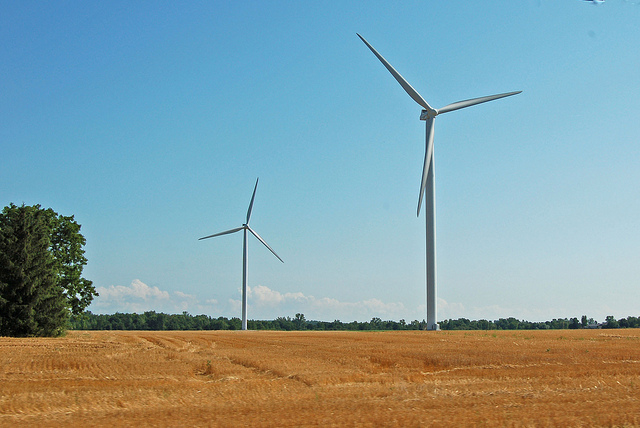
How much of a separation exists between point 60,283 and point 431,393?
65893 millimetres

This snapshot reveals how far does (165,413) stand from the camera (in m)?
17.9

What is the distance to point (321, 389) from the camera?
2398 cm

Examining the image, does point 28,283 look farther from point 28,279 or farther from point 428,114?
point 428,114

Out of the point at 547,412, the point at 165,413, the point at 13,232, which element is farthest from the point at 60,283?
the point at 547,412

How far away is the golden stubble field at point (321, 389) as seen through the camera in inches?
663

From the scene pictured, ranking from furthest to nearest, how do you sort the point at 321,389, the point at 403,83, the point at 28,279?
1. the point at 403,83
2. the point at 28,279
3. the point at 321,389

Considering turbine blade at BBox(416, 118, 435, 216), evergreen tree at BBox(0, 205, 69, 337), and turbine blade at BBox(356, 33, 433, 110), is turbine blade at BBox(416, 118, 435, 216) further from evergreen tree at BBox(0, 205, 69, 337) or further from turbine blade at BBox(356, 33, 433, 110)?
evergreen tree at BBox(0, 205, 69, 337)

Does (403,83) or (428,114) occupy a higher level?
(403,83)

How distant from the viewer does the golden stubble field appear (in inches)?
663

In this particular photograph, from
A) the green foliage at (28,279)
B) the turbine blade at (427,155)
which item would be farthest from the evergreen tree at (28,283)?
the turbine blade at (427,155)

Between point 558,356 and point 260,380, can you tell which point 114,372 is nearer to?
point 260,380

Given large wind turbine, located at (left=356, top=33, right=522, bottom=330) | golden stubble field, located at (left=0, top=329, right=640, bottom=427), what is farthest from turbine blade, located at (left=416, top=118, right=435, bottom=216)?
golden stubble field, located at (left=0, top=329, right=640, bottom=427)

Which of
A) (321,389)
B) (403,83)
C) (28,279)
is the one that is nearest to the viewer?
(321,389)

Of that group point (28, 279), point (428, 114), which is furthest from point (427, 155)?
point (28, 279)
